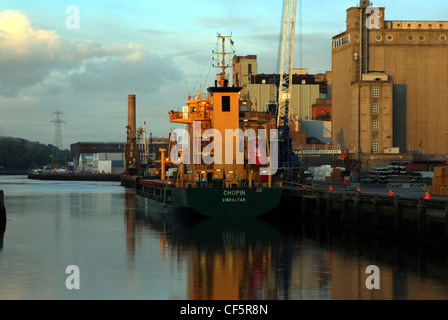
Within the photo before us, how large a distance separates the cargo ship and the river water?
1.91 metres

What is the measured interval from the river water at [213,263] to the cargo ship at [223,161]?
191cm

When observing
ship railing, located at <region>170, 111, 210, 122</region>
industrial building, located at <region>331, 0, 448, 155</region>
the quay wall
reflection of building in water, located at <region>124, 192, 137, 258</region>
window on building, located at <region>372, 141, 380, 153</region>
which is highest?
industrial building, located at <region>331, 0, 448, 155</region>

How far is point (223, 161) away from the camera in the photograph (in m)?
59.1

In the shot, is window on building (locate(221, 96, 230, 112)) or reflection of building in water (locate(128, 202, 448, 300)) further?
window on building (locate(221, 96, 230, 112))

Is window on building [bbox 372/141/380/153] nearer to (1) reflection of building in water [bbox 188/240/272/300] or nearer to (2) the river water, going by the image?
(2) the river water

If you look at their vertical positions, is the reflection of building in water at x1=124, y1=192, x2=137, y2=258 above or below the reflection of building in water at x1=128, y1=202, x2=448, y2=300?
below

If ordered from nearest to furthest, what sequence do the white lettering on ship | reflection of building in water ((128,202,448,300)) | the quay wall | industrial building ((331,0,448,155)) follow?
reflection of building in water ((128,202,448,300)) < the quay wall < the white lettering on ship < industrial building ((331,0,448,155))

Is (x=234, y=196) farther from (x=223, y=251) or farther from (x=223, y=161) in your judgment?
(x=223, y=251)

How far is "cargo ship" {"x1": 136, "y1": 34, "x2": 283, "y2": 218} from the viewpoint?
5616cm

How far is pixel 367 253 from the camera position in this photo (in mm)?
40688

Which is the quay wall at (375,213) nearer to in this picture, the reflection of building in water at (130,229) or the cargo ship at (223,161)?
the cargo ship at (223,161)

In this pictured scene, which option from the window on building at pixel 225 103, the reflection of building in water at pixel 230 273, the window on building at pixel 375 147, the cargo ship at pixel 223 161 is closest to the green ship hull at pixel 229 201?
the cargo ship at pixel 223 161

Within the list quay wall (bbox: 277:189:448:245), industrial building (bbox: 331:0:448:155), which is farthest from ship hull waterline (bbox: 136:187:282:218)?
industrial building (bbox: 331:0:448:155)
